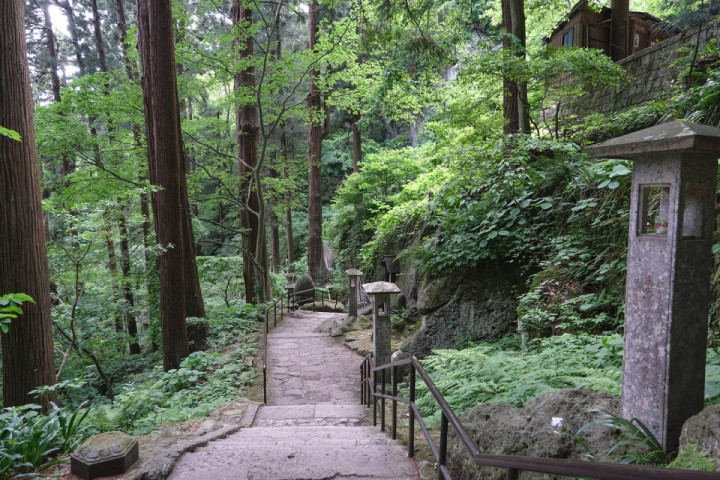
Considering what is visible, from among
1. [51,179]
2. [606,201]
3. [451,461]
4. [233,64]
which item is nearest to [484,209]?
[606,201]

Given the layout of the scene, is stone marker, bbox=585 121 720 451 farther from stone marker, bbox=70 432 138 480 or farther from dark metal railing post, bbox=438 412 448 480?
stone marker, bbox=70 432 138 480

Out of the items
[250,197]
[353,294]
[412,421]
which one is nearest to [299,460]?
[412,421]

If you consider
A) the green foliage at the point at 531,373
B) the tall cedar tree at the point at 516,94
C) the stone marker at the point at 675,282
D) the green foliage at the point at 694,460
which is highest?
the tall cedar tree at the point at 516,94

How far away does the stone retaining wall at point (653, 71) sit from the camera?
8.10 meters

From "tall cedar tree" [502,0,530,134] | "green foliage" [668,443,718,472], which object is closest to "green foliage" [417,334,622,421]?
"green foliage" [668,443,718,472]

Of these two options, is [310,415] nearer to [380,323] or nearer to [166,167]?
[380,323]

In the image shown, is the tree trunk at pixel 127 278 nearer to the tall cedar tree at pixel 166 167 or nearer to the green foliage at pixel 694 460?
the tall cedar tree at pixel 166 167

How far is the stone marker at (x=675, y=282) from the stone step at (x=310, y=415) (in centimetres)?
438

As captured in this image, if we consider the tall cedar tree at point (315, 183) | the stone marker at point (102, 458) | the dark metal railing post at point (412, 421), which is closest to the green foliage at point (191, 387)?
the stone marker at point (102, 458)

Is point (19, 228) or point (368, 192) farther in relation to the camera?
point (368, 192)

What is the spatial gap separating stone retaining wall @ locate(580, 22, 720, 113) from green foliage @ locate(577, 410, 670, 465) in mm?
8591

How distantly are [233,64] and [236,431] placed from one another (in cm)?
840

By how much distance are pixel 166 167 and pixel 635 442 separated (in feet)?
26.4

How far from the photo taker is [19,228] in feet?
16.3
